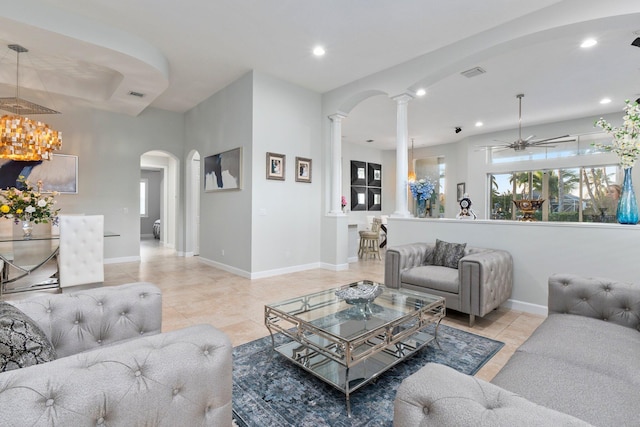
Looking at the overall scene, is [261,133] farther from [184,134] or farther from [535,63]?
[535,63]

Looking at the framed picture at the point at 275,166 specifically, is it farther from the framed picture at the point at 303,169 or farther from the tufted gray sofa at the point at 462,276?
the tufted gray sofa at the point at 462,276

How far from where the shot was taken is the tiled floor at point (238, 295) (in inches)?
113

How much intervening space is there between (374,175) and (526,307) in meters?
7.39

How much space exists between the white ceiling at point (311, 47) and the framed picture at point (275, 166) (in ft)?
4.38

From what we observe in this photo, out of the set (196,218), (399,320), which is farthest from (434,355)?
(196,218)

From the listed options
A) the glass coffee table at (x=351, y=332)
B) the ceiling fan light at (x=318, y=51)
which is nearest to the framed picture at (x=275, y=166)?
the ceiling fan light at (x=318, y=51)

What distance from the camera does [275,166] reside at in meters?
5.21

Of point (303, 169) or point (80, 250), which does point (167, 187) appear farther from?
point (80, 250)

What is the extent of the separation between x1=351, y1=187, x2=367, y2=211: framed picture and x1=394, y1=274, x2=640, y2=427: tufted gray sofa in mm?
7653

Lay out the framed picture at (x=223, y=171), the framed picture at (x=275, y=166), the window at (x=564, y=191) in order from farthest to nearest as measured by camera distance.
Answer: the window at (x=564, y=191), the framed picture at (x=223, y=171), the framed picture at (x=275, y=166)

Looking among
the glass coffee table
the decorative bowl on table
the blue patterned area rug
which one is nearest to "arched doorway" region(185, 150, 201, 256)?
the blue patterned area rug

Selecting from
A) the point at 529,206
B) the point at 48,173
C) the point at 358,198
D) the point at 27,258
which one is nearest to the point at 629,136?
the point at 529,206

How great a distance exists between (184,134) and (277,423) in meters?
6.96

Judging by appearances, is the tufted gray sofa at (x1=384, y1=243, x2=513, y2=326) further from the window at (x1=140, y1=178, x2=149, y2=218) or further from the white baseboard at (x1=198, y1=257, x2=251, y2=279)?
the window at (x1=140, y1=178, x2=149, y2=218)
